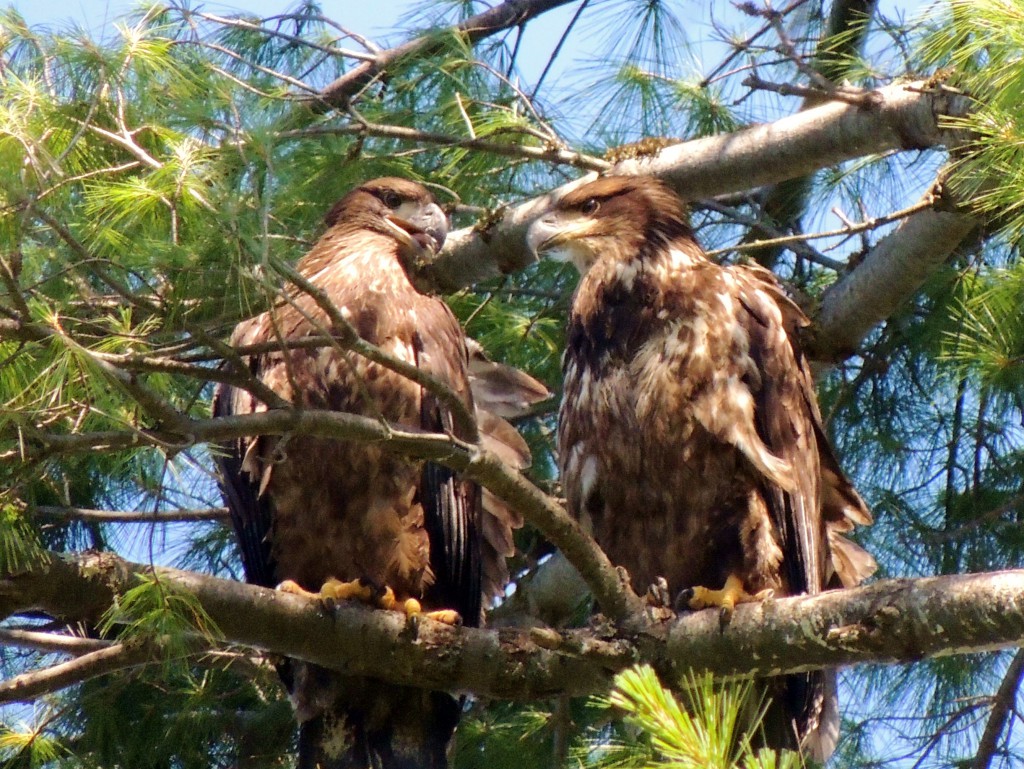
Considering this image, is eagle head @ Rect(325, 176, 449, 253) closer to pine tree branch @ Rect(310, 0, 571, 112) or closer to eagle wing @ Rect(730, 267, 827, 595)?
pine tree branch @ Rect(310, 0, 571, 112)

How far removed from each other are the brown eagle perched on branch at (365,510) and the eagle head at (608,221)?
0.45 m

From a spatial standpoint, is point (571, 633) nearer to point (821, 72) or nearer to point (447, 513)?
point (447, 513)

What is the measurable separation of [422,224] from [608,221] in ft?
2.28

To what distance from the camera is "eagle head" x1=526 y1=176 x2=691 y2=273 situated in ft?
15.8

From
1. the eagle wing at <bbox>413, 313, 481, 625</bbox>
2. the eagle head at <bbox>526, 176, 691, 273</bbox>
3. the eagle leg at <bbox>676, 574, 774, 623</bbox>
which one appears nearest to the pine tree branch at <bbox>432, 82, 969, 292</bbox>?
the eagle head at <bbox>526, 176, 691, 273</bbox>

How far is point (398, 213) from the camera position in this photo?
5258mm

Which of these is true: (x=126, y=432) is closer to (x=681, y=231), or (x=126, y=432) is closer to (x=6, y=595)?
(x=6, y=595)

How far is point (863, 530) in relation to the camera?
18.1ft

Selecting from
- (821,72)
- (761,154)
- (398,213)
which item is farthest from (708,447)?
(821,72)

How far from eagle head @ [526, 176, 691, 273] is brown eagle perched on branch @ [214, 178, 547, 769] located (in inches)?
17.9

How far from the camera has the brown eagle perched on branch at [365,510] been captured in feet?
14.5

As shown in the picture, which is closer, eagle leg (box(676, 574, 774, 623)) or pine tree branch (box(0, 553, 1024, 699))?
pine tree branch (box(0, 553, 1024, 699))

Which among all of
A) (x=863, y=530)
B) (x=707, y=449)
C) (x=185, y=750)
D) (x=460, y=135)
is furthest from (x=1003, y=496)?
(x=185, y=750)

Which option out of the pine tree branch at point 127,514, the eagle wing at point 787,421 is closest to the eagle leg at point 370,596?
the pine tree branch at point 127,514
